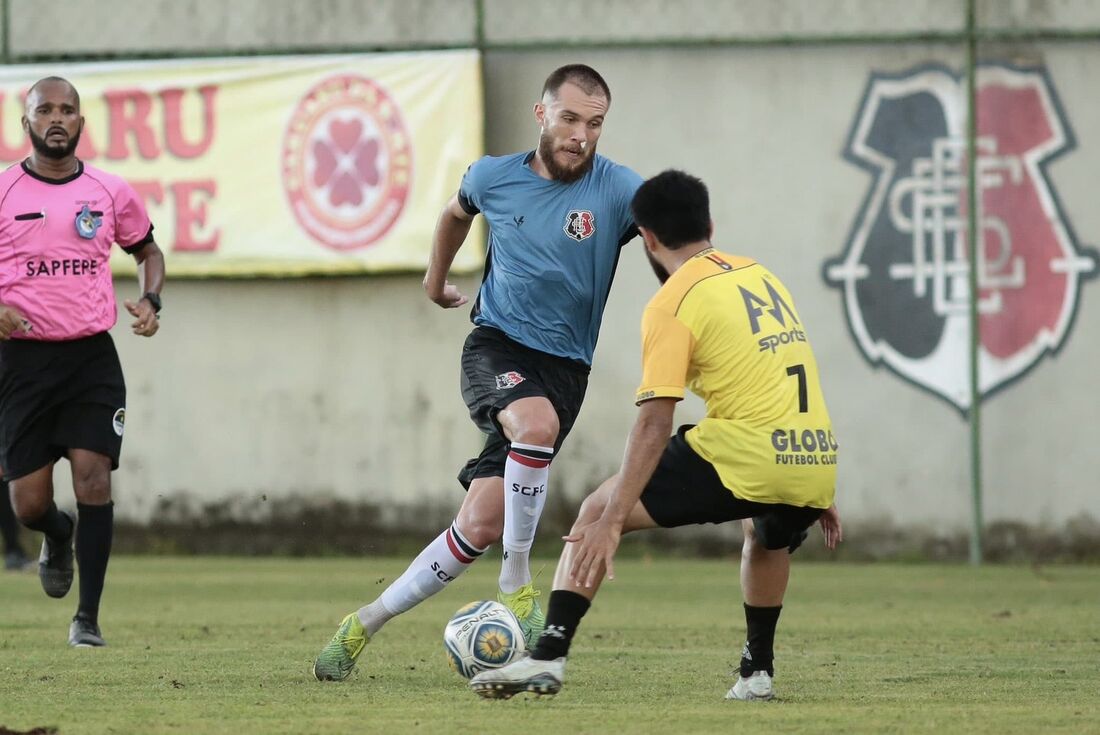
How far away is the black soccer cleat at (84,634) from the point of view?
741 centimetres

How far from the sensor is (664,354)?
5344mm

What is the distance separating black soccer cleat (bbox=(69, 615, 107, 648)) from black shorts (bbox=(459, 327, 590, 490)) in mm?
1776

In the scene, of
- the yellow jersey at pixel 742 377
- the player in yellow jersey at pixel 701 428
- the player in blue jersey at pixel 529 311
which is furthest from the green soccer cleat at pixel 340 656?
the yellow jersey at pixel 742 377

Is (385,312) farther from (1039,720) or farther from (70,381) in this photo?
(1039,720)

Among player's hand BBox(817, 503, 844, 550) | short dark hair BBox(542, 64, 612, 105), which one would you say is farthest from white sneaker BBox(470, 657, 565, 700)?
short dark hair BBox(542, 64, 612, 105)

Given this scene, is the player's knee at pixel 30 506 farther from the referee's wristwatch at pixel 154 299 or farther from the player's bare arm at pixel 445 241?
the player's bare arm at pixel 445 241

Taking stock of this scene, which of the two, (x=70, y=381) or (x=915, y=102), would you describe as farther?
(x=915, y=102)

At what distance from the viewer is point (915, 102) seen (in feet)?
39.9

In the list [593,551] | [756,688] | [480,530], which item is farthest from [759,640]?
[480,530]

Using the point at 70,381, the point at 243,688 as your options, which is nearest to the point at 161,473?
the point at 70,381

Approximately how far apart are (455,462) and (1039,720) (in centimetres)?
766

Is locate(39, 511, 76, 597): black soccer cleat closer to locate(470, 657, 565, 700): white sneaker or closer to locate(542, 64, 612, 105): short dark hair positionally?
locate(542, 64, 612, 105): short dark hair

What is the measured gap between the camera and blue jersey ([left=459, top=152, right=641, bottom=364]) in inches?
262

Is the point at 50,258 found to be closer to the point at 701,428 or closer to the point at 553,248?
the point at 553,248
